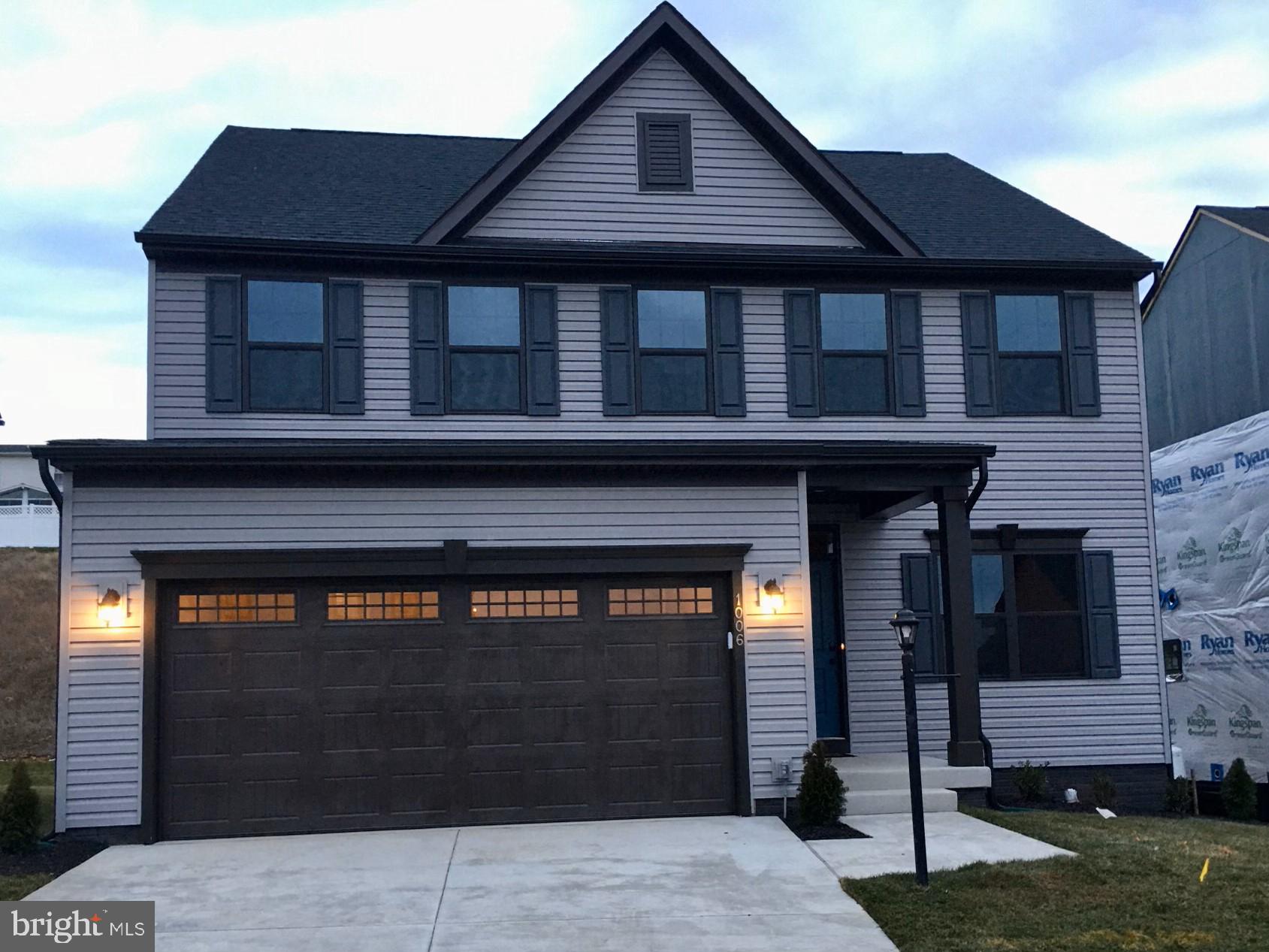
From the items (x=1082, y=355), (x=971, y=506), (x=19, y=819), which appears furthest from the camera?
(x=1082, y=355)

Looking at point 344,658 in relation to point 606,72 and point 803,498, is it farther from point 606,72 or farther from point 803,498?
point 606,72

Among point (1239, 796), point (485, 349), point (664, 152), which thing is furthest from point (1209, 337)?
point (485, 349)

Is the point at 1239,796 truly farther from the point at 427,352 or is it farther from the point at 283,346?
the point at 283,346

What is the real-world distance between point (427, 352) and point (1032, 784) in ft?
26.4

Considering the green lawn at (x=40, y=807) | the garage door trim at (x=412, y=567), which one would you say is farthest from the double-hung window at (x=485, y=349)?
the green lawn at (x=40, y=807)

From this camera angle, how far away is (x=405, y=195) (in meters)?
15.1

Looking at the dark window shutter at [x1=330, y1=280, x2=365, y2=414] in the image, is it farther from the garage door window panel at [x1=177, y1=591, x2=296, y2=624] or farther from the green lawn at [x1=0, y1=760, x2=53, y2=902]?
the green lawn at [x1=0, y1=760, x2=53, y2=902]

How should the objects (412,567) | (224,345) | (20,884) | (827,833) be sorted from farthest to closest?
(224,345)
(412,567)
(827,833)
(20,884)

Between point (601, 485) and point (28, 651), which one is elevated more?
point (601, 485)

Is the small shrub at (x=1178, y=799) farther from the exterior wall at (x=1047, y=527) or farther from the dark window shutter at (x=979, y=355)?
the dark window shutter at (x=979, y=355)

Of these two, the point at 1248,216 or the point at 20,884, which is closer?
the point at 20,884

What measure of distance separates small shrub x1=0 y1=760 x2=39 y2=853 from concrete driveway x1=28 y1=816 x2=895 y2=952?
772 mm

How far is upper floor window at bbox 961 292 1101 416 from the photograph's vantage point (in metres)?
14.6

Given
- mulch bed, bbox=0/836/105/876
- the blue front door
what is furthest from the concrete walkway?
mulch bed, bbox=0/836/105/876
